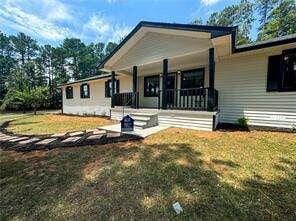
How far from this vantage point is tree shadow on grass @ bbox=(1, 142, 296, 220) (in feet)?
10.8

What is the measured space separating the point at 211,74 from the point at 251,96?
2.22 m

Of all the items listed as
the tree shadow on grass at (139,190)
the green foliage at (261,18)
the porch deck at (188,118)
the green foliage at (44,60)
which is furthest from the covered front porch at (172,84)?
the green foliage at (44,60)

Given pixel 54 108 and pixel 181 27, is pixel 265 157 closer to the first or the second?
pixel 181 27

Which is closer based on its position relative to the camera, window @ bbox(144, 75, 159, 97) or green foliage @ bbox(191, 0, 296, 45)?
window @ bbox(144, 75, 159, 97)

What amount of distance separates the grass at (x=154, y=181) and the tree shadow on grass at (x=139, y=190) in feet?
0.05

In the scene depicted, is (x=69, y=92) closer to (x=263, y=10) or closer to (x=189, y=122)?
(x=189, y=122)

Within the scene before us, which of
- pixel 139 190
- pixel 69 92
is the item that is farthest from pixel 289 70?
pixel 69 92

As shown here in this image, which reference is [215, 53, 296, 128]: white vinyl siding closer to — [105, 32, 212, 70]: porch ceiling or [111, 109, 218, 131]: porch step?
[111, 109, 218, 131]: porch step

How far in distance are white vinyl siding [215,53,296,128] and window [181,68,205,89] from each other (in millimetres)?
1283

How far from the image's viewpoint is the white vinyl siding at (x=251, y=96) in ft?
27.0

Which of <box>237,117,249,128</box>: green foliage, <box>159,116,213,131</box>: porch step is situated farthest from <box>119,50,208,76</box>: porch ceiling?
<box>237,117,249,128</box>: green foliage

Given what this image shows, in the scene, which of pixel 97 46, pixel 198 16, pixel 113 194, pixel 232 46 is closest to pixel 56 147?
pixel 113 194

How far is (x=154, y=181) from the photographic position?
4207 millimetres

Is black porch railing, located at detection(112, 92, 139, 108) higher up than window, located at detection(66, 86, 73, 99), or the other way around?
window, located at detection(66, 86, 73, 99)
